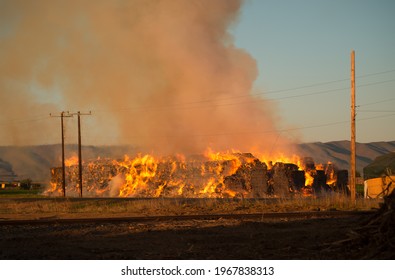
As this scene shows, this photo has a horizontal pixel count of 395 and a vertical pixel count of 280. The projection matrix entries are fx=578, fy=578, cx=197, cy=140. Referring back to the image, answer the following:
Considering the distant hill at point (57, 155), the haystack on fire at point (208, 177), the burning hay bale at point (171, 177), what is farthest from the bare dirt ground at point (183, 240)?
the distant hill at point (57, 155)

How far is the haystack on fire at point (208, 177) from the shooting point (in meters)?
53.3

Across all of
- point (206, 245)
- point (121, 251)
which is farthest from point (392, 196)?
point (121, 251)

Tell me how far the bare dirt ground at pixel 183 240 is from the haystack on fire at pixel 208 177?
31.9 meters

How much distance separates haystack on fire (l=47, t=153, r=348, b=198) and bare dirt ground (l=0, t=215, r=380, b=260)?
105 feet

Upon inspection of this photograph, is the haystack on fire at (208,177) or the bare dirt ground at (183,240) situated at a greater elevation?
the haystack on fire at (208,177)

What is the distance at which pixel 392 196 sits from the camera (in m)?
13.3

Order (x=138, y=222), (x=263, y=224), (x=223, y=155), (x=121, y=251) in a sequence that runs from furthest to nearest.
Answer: (x=223, y=155), (x=138, y=222), (x=263, y=224), (x=121, y=251)

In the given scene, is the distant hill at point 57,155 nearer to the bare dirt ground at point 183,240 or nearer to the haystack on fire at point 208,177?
the haystack on fire at point 208,177

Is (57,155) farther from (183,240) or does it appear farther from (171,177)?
(183,240)

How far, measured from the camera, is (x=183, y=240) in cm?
1636

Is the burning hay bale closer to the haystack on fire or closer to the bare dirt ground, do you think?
the haystack on fire

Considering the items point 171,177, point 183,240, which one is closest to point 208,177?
point 171,177
